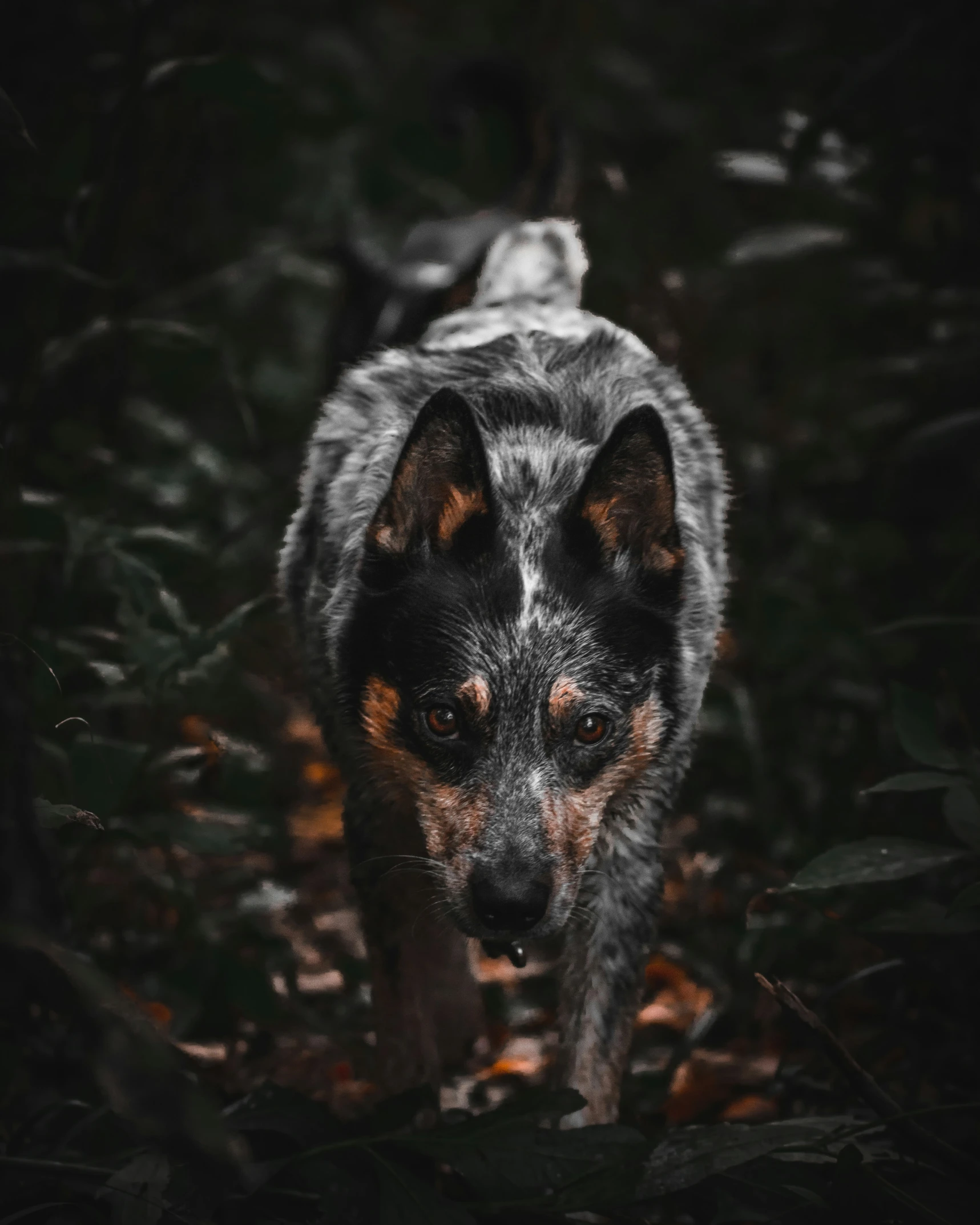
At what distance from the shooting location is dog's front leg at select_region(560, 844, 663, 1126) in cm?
312

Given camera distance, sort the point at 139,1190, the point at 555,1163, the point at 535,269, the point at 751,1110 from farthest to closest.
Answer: the point at 535,269, the point at 751,1110, the point at 555,1163, the point at 139,1190

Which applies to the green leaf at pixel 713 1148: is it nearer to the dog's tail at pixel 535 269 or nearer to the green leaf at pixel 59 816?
the green leaf at pixel 59 816

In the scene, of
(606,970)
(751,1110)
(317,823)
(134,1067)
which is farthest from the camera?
(317,823)

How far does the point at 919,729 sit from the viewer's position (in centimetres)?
291

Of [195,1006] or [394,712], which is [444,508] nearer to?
[394,712]

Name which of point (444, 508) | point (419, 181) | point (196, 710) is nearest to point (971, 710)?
point (444, 508)

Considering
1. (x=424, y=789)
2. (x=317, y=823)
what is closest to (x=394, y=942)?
(x=424, y=789)

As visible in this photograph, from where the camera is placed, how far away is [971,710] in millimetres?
3760

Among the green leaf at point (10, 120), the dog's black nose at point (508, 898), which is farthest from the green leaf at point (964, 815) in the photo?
the green leaf at point (10, 120)

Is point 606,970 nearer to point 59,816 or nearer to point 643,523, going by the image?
point 643,523

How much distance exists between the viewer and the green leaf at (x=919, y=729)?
2.85 meters

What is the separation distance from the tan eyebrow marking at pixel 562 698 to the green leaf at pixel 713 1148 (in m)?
1.00

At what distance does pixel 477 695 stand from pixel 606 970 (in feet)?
3.21

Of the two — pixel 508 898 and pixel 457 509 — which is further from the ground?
pixel 457 509
